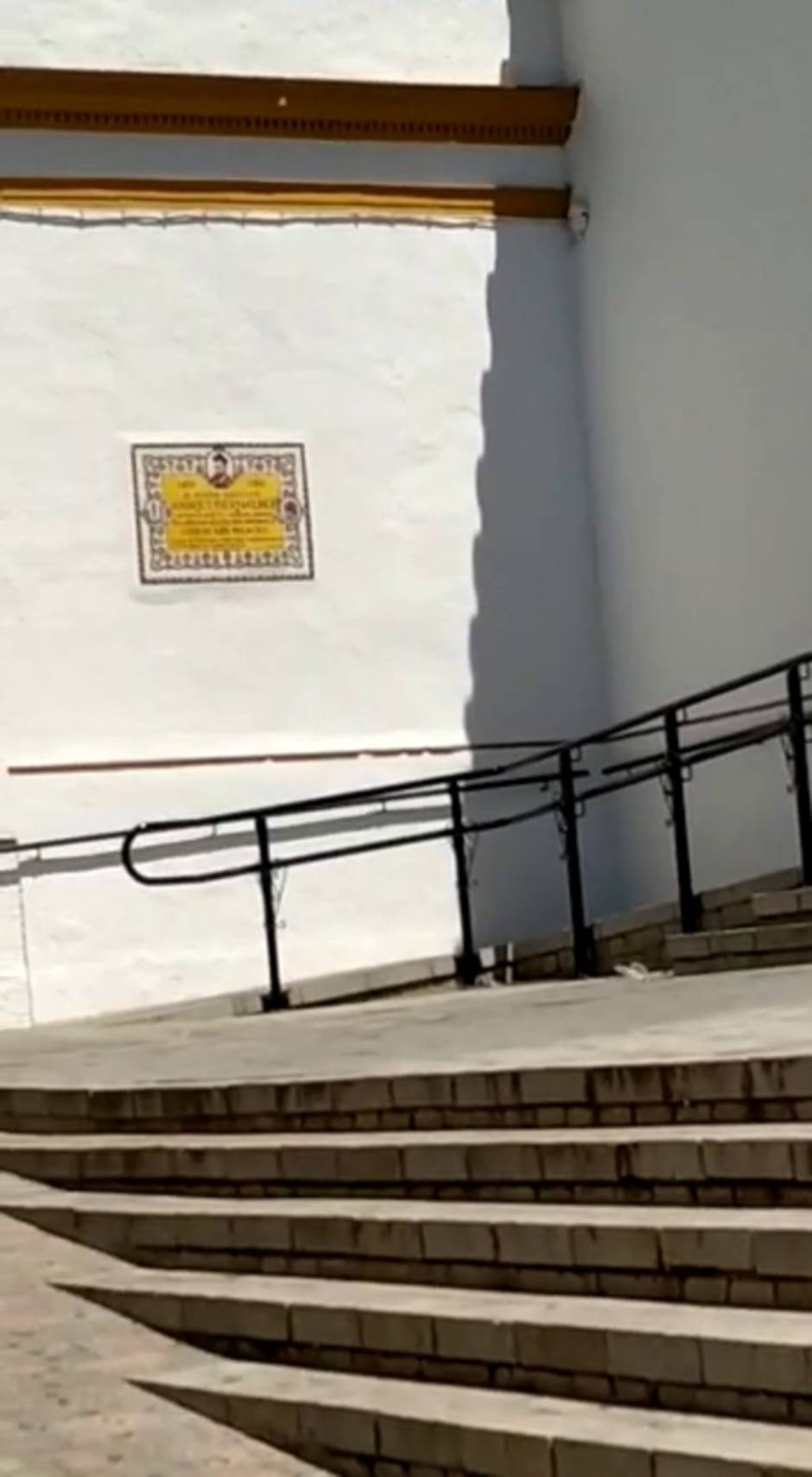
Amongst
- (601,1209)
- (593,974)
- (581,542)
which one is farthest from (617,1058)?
(581,542)

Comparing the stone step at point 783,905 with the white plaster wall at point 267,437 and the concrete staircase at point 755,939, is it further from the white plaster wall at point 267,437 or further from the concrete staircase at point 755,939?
the white plaster wall at point 267,437

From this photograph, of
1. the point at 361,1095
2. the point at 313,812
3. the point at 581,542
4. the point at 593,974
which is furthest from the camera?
the point at 581,542

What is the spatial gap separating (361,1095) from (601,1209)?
114 cm

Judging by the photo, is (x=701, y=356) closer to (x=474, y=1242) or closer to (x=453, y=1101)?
(x=453, y=1101)

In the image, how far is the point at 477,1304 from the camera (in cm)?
568

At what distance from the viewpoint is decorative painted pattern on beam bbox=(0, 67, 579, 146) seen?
1223 cm

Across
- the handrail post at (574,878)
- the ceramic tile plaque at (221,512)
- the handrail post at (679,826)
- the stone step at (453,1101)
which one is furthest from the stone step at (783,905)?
the ceramic tile plaque at (221,512)

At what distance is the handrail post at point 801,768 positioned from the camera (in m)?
9.43

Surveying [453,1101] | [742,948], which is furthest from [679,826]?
[453,1101]

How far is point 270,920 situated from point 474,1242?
5.06 metres

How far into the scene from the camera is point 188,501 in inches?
484

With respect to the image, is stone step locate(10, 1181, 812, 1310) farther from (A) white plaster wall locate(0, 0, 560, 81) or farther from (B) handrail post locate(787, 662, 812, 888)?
(A) white plaster wall locate(0, 0, 560, 81)

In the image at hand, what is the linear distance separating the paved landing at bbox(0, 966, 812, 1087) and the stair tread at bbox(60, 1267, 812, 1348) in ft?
2.30

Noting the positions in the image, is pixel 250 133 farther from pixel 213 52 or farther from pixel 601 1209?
pixel 601 1209
